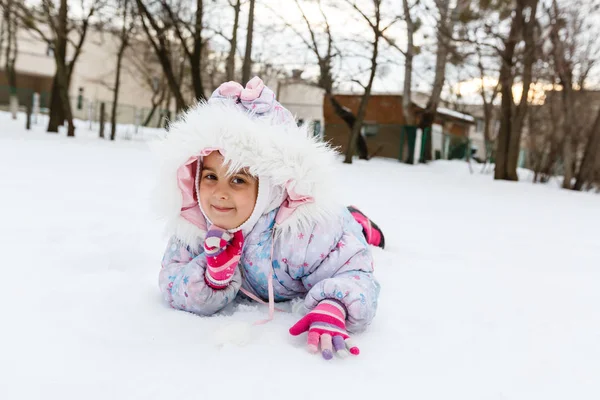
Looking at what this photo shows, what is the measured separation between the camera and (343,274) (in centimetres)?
159

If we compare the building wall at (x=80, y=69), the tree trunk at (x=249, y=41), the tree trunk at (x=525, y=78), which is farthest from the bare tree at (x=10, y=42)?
the tree trunk at (x=525, y=78)

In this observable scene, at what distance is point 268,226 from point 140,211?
2.18 meters

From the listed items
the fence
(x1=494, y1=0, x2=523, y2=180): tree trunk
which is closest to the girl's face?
(x1=494, y1=0, x2=523, y2=180): tree trunk

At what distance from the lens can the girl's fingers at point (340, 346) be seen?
4.35 ft

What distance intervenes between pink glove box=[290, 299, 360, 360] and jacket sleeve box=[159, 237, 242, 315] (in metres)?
0.30

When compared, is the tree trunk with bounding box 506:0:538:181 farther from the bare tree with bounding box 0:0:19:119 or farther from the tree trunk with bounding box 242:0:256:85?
the bare tree with bounding box 0:0:19:119

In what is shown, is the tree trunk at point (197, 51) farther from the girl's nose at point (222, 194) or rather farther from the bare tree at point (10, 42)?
the girl's nose at point (222, 194)

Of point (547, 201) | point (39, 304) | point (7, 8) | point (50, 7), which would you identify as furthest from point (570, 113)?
point (7, 8)

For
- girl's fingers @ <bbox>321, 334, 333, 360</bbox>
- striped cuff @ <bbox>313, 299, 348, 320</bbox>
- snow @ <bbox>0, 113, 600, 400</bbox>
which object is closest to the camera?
snow @ <bbox>0, 113, 600, 400</bbox>

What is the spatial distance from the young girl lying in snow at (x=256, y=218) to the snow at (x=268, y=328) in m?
0.10

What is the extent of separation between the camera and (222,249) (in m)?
1.49

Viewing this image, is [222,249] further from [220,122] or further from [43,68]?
[43,68]

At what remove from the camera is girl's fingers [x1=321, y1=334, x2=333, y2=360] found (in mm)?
1309

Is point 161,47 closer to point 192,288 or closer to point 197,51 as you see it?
point 197,51
